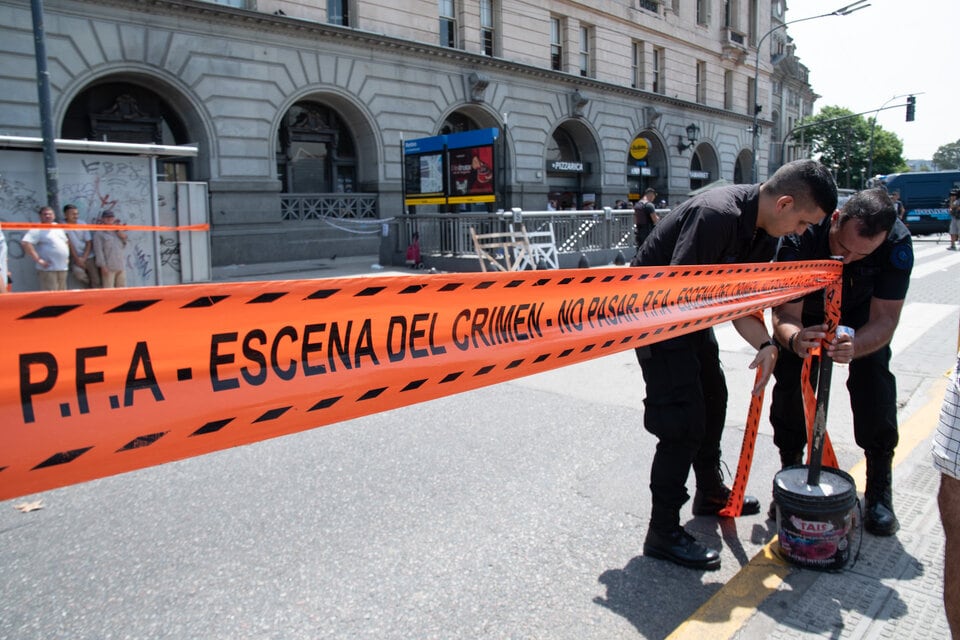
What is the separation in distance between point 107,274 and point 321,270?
23.9 ft

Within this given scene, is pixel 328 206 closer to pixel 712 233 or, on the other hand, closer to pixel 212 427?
pixel 712 233

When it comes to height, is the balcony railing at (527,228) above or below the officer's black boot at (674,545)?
above

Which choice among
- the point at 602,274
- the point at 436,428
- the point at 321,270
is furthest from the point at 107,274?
the point at 602,274

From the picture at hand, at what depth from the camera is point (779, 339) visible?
12.0 ft

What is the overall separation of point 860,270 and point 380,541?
114 inches

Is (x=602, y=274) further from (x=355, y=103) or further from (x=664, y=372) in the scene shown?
(x=355, y=103)

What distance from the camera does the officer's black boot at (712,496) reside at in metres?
3.83

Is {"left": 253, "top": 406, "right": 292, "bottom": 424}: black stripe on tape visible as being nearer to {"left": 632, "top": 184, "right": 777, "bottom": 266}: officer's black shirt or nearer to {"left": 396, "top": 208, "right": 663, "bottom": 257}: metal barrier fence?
{"left": 632, "top": 184, "right": 777, "bottom": 266}: officer's black shirt

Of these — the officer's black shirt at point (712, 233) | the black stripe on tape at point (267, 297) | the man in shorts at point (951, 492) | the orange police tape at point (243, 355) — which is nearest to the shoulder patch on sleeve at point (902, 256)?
the officer's black shirt at point (712, 233)

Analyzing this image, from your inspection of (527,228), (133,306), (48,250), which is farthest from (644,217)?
(133,306)

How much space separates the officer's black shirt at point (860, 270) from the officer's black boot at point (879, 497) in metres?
0.72

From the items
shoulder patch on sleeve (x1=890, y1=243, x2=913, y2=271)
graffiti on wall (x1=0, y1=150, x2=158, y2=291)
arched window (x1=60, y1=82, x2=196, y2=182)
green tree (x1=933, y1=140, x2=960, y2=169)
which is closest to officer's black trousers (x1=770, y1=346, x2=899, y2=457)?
shoulder patch on sleeve (x1=890, y1=243, x2=913, y2=271)

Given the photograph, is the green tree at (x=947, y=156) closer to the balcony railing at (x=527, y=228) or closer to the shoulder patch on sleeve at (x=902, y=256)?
the balcony railing at (x=527, y=228)

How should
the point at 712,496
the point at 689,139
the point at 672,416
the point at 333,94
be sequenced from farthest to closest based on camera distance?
the point at 689,139, the point at 333,94, the point at 712,496, the point at 672,416
